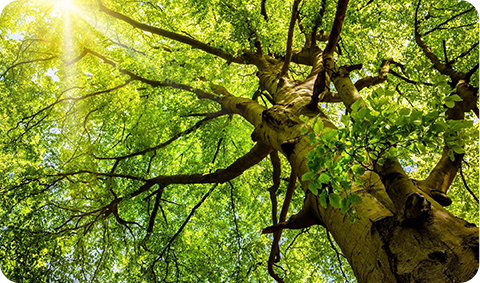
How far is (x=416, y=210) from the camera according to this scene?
1590 millimetres

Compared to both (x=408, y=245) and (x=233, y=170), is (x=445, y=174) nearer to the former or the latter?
(x=408, y=245)

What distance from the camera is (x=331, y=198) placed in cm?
155

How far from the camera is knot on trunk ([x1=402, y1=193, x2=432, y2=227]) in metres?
1.59

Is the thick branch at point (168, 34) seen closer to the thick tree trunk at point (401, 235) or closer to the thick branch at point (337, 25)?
the thick branch at point (337, 25)

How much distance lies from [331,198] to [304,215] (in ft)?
3.89

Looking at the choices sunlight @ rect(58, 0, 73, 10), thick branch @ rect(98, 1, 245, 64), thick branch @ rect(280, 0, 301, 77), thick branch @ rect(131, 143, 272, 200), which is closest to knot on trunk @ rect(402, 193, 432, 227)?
thick branch @ rect(280, 0, 301, 77)

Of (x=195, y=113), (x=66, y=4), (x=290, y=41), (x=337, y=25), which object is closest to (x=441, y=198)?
(x=337, y=25)

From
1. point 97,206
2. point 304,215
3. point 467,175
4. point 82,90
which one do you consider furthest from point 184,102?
point 467,175

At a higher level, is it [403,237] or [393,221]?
[393,221]

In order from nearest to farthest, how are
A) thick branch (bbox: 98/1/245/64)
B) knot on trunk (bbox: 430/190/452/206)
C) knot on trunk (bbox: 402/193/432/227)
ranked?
1. knot on trunk (bbox: 402/193/432/227)
2. knot on trunk (bbox: 430/190/452/206)
3. thick branch (bbox: 98/1/245/64)

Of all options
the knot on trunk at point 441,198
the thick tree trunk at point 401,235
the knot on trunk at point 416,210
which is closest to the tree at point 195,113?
the knot on trunk at point 441,198

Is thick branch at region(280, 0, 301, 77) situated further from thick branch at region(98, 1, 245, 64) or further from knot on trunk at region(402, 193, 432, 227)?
knot on trunk at region(402, 193, 432, 227)

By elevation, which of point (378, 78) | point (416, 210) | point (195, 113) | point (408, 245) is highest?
point (195, 113)

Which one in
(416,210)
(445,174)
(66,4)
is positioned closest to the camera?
(416,210)
